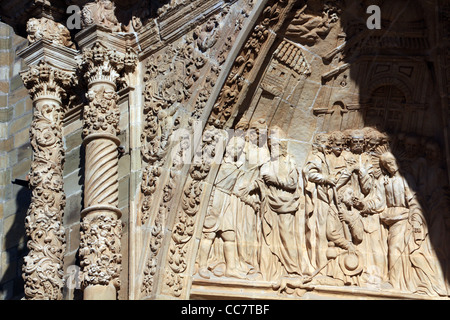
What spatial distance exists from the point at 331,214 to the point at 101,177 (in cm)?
188

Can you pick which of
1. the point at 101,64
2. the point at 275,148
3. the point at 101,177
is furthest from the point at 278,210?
the point at 101,64

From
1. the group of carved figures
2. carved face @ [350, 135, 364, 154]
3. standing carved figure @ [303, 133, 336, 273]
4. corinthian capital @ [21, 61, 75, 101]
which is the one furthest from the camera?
corinthian capital @ [21, 61, 75, 101]

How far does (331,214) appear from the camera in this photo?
357 inches

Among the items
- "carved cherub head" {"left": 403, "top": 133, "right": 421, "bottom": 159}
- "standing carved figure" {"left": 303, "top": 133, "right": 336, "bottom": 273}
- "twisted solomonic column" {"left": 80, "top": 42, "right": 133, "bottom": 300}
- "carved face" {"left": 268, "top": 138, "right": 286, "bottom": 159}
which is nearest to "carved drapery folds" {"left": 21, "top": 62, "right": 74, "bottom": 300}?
"twisted solomonic column" {"left": 80, "top": 42, "right": 133, "bottom": 300}

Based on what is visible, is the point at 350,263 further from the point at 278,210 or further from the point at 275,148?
the point at 275,148

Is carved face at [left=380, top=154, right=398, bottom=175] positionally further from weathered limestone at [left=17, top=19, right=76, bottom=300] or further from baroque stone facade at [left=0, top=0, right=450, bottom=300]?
weathered limestone at [left=17, top=19, right=76, bottom=300]

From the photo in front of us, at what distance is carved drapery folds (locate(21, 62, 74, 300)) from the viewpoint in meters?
8.55

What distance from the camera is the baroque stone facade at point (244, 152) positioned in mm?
8555

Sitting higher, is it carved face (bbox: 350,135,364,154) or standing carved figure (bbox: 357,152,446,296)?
carved face (bbox: 350,135,364,154)

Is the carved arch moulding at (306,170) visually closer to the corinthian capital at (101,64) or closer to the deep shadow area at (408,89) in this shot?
the deep shadow area at (408,89)

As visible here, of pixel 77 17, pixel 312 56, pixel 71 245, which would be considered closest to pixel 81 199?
pixel 71 245

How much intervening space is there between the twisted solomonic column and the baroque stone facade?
1cm

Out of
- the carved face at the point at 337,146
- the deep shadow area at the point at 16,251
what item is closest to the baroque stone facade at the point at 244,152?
the carved face at the point at 337,146

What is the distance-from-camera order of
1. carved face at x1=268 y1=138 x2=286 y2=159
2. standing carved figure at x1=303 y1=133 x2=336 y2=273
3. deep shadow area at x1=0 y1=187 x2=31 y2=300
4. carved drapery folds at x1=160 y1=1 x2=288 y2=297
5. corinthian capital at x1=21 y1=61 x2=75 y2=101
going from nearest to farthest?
carved drapery folds at x1=160 y1=1 x2=288 y2=297, standing carved figure at x1=303 y1=133 x2=336 y2=273, carved face at x1=268 y1=138 x2=286 y2=159, corinthian capital at x1=21 y1=61 x2=75 y2=101, deep shadow area at x1=0 y1=187 x2=31 y2=300
